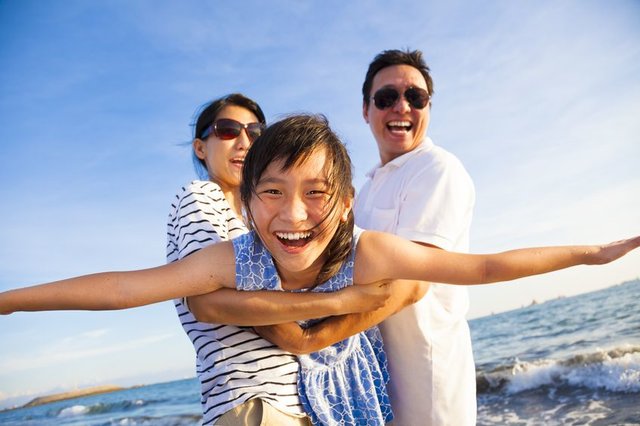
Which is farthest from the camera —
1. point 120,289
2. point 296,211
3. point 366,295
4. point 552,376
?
point 552,376

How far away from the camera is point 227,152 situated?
3342mm

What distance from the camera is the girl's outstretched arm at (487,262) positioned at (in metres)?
2.43

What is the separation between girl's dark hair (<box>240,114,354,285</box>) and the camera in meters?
2.43

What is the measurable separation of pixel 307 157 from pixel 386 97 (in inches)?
76.9

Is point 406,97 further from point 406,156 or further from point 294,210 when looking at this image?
point 294,210

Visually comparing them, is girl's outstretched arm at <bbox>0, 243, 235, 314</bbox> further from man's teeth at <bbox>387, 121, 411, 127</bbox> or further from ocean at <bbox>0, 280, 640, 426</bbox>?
ocean at <bbox>0, 280, 640, 426</bbox>

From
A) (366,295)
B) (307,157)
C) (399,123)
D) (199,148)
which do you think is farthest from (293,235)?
(399,123)

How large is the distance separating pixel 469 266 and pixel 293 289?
0.86 meters

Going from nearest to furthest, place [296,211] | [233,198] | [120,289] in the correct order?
[120,289] < [296,211] < [233,198]

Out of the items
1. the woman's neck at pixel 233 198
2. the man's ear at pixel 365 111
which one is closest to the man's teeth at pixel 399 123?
the man's ear at pixel 365 111

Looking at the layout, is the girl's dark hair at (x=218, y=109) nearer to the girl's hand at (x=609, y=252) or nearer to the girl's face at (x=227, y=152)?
the girl's face at (x=227, y=152)

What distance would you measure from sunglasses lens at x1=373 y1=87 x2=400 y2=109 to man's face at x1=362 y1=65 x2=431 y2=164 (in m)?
0.03

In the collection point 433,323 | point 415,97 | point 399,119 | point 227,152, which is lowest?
point 433,323

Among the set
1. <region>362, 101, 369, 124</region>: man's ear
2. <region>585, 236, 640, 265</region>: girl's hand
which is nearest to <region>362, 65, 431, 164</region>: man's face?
<region>362, 101, 369, 124</region>: man's ear
